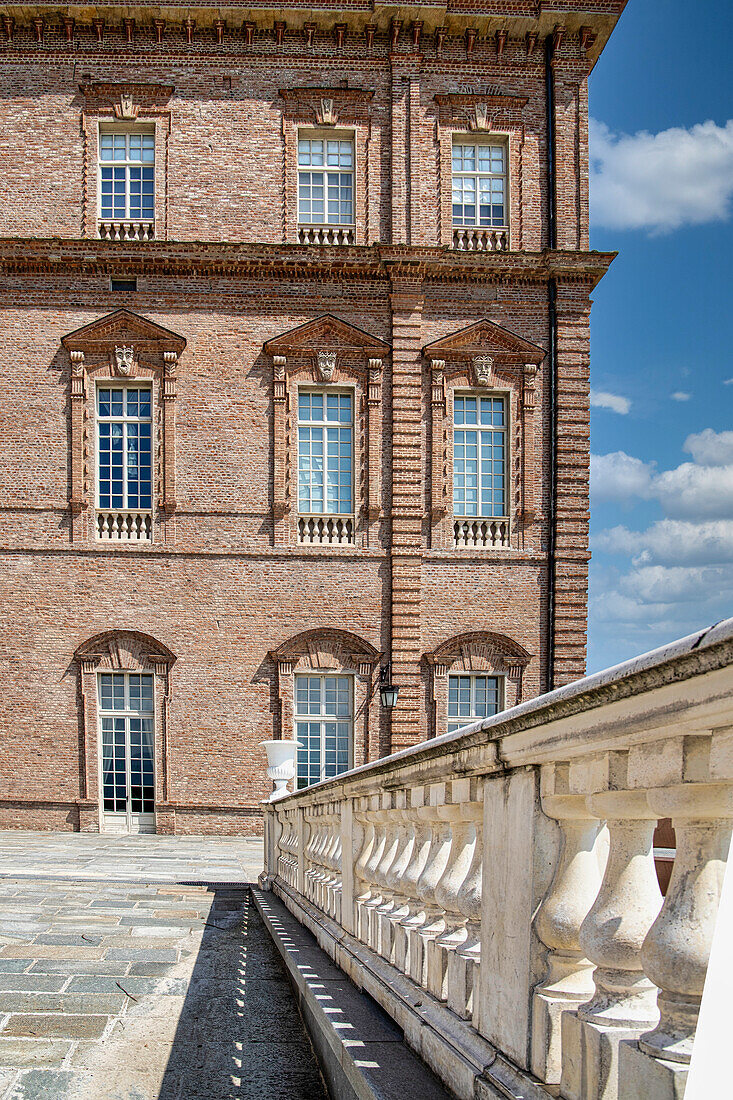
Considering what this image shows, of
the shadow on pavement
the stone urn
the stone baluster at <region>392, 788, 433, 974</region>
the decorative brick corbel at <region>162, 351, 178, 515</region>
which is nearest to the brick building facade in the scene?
the decorative brick corbel at <region>162, 351, 178, 515</region>

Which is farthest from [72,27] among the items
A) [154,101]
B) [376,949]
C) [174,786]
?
[376,949]

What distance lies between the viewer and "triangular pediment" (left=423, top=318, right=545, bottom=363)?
69.4 feet

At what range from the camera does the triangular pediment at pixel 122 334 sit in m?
20.7

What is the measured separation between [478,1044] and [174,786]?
18030 mm

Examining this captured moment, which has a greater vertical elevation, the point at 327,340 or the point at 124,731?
the point at 327,340

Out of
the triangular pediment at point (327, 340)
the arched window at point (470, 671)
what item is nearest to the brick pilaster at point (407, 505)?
the arched window at point (470, 671)

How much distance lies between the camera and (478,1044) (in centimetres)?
295

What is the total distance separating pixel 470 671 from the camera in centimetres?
2081

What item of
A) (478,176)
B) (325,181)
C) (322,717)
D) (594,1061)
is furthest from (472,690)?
(594,1061)

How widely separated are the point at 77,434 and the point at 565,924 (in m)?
19.3

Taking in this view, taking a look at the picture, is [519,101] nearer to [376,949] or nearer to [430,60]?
[430,60]

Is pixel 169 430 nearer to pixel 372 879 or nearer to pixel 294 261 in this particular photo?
pixel 294 261

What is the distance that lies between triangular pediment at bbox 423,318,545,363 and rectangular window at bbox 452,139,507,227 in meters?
2.31

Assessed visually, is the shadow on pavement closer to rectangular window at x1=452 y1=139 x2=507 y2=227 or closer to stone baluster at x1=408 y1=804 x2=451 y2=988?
stone baluster at x1=408 y1=804 x2=451 y2=988
